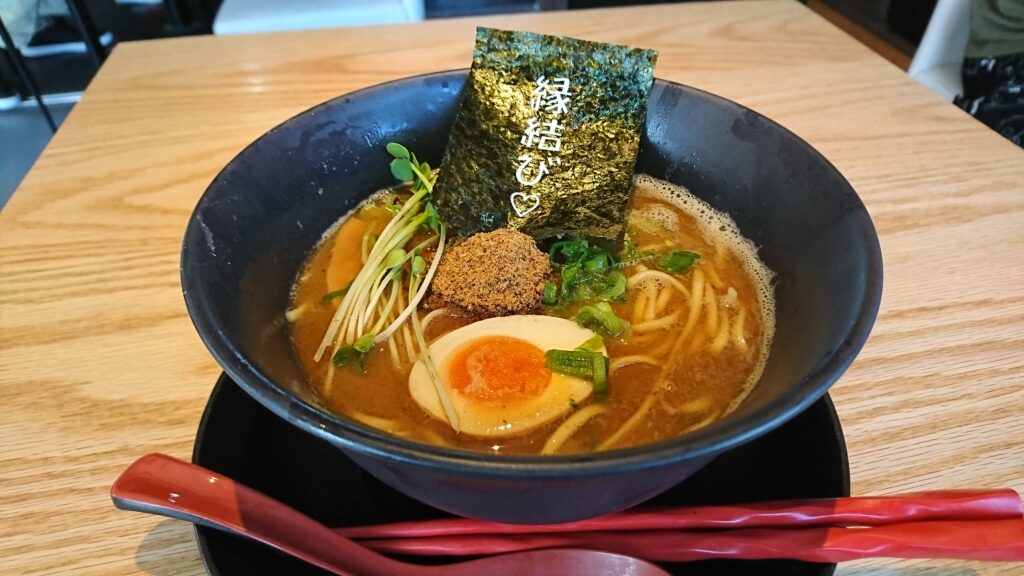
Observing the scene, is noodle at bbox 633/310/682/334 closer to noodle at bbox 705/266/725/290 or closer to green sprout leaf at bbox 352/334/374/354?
noodle at bbox 705/266/725/290

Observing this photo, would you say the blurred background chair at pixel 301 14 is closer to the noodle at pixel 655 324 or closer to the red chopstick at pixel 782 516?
the noodle at pixel 655 324

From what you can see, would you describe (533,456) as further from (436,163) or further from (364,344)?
(436,163)

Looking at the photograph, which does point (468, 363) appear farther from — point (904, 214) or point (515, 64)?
point (904, 214)

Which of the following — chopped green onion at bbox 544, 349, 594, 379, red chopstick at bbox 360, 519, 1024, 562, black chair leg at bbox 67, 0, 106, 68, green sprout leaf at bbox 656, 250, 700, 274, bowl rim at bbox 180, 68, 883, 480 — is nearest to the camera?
bowl rim at bbox 180, 68, 883, 480

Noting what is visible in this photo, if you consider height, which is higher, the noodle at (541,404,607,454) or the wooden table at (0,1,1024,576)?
the noodle at (541,404,607,454)

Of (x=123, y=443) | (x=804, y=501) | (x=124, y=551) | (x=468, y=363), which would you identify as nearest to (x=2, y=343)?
(x=123, y=443)

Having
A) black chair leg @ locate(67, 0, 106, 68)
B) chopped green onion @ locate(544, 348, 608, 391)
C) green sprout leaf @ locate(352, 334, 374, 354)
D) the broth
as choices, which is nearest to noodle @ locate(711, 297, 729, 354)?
the broth

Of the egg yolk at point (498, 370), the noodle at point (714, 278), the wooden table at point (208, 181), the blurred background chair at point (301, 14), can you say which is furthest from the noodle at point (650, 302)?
the blurred background chair at point (301, 14)
